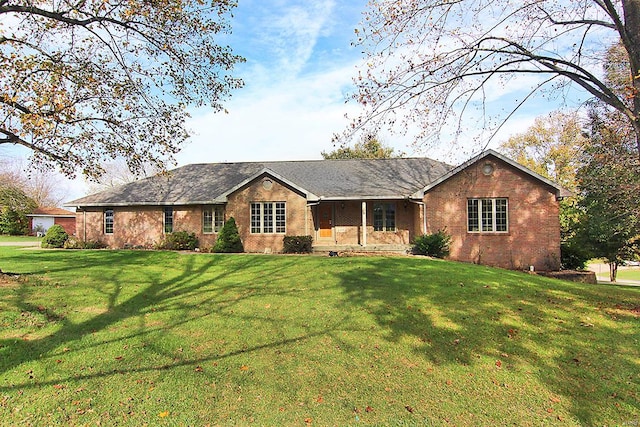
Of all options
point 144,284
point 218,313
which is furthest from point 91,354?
point 144,284

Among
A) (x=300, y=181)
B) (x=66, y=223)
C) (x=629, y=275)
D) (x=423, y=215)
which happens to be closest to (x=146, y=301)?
(x=423, y=215)

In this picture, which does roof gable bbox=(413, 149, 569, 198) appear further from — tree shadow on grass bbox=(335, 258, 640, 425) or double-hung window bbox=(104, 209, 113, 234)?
double-hung window bbox=(104, 209, 113, 234)

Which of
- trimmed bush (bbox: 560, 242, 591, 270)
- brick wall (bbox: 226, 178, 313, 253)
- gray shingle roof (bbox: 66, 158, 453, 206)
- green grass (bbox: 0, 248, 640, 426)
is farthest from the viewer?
gray shingle roof (bbox: 66, 158, 453, 206)

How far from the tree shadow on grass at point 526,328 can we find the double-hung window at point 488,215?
23.1ft

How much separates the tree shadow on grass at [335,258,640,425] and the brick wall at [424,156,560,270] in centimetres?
674

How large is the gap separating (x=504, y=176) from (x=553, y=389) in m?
14.8

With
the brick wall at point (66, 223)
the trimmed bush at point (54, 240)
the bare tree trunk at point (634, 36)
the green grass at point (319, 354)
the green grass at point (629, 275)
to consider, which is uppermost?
the bare tree trunk at point (634, 36)

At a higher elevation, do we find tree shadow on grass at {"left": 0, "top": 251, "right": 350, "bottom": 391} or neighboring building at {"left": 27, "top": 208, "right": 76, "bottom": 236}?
neighboring building at {"left": 27, "top": 208, "right": 76, "bottom": 236}

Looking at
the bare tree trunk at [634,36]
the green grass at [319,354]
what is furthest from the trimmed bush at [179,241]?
the bare tree trunk at [634,36]

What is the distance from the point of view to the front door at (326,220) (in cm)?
2208

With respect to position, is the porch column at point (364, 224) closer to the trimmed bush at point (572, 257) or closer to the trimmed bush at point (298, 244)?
the trimmed bush at point (298, 244)

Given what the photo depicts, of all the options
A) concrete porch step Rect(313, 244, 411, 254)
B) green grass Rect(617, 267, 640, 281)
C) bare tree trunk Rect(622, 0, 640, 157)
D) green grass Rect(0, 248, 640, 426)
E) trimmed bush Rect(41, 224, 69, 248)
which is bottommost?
green grass Rect(617, 267, 640, 281)

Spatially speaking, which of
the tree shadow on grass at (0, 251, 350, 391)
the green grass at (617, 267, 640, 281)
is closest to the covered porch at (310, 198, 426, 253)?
the tree shadow on grass at (0, 251, 350, 391)

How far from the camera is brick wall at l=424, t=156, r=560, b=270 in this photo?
17.6m
